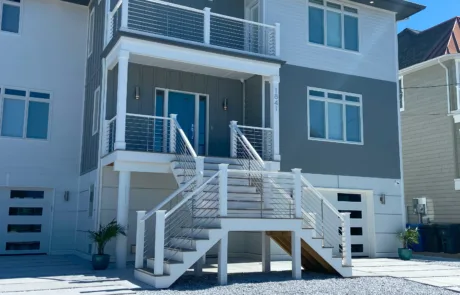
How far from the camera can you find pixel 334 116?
606 inches

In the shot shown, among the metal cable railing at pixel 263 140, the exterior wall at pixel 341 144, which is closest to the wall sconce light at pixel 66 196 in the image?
the metal cable railing at pixel 263 140

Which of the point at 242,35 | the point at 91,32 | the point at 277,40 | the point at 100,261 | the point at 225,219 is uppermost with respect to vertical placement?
the point at 91,32

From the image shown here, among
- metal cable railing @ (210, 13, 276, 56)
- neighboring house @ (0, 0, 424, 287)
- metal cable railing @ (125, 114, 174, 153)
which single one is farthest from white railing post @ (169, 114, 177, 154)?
metal cable railing @ (210, 13, 276, 56)

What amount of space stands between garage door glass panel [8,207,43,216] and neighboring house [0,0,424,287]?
0.11 feet

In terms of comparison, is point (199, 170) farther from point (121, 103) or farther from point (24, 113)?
point (24, 113)

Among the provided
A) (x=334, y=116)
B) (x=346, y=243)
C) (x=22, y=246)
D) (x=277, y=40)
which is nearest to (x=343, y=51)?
(x=334, y=116)

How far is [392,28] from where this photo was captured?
55.8ft

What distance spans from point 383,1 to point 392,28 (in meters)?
1.16

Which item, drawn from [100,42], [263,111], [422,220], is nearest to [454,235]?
[422,220]

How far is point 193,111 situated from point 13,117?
17.8ft

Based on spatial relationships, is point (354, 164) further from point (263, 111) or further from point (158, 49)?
point (158, 49)

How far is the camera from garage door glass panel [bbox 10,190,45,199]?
1459 centimetres

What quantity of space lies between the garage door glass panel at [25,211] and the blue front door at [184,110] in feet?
16.5

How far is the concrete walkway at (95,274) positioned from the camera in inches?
332
